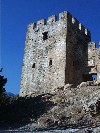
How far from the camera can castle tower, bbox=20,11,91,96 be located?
75.6 feet

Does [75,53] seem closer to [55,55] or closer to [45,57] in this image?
[55,55]

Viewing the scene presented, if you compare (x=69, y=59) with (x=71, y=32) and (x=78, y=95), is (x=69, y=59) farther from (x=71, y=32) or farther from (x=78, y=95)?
(x=78, y=95)

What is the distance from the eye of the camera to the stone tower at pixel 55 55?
2303cm

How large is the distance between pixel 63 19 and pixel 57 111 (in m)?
11.5

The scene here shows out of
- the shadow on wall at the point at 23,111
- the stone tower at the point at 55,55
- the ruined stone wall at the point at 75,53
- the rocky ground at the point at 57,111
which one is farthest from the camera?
the ruined stone wall at the point at 75,53

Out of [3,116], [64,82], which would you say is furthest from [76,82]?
[3,116]

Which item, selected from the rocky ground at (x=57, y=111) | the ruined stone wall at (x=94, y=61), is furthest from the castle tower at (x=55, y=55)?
the rocky ground at (x=57, y=111)

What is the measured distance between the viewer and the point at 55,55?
77.5ft

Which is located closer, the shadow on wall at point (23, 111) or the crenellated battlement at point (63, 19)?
the shadow on wall at point (23, 111)

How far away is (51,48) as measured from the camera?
949 inches

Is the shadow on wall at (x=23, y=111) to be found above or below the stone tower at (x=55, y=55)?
below

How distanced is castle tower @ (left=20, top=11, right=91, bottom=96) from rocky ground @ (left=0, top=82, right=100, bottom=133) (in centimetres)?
361

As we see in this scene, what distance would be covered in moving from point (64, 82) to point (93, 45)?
4596mm

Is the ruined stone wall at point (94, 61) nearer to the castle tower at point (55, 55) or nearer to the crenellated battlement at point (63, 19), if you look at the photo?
the castle tower at point (55, 55)
